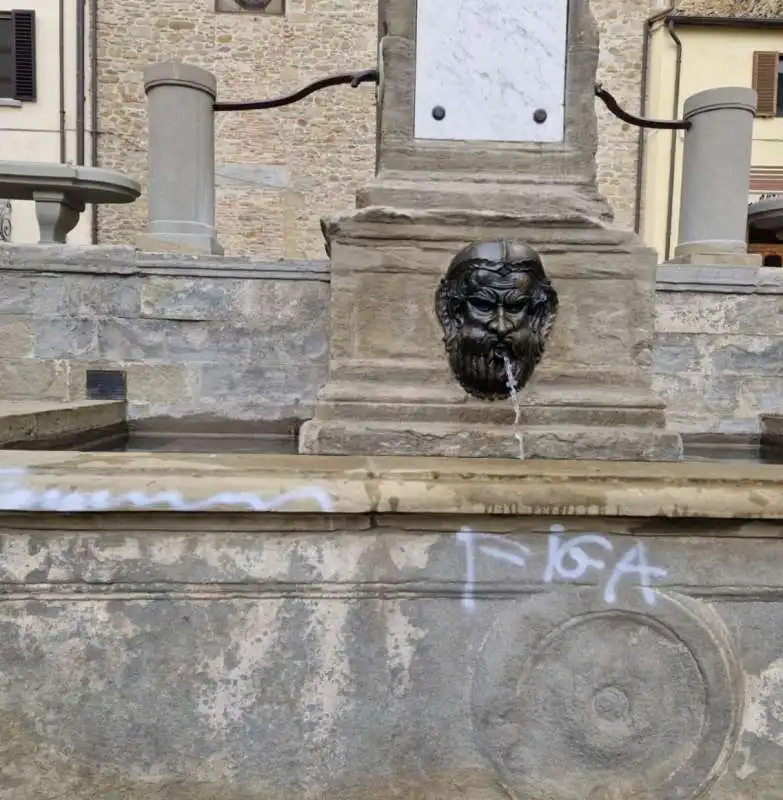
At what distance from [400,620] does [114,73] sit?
15.1 m

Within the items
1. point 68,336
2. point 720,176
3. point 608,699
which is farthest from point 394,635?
point 720,176

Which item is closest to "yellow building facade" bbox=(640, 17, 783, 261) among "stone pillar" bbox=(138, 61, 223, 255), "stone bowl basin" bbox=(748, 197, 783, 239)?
"stone bowl basin" bbox=(748, 197, 783, 239)

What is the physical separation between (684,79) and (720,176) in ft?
36.2

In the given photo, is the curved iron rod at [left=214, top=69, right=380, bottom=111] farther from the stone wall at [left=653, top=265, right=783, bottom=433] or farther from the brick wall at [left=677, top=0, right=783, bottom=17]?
the brick wall at [left=677, top=0, right=783, bottom=17]

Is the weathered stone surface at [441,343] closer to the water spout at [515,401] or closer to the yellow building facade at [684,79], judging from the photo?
the water spout at [515,401]

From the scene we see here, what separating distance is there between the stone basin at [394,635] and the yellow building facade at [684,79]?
44.2 feet

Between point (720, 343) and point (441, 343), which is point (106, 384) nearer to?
point (441, 343)

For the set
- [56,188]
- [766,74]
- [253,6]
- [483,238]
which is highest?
[253,6]

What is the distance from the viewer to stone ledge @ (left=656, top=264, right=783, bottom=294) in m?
4.07

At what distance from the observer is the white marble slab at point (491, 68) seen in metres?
2.79

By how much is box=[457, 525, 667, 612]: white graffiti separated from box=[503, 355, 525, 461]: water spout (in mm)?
777

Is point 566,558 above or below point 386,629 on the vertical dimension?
above

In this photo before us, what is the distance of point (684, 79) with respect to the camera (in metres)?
14.1

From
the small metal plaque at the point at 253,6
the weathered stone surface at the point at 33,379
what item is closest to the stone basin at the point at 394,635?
the weathered stone surface at the point at 33,379
